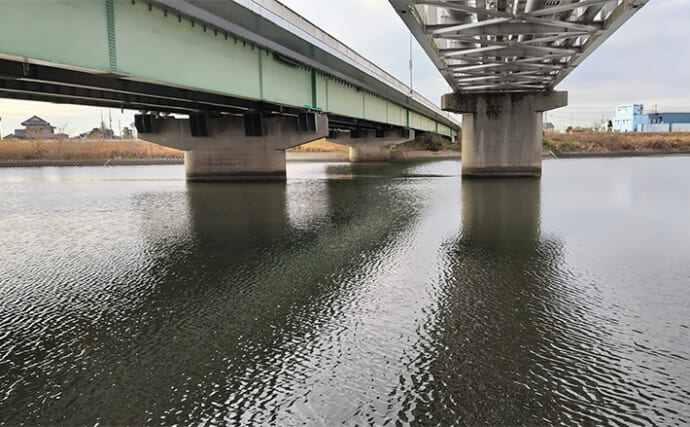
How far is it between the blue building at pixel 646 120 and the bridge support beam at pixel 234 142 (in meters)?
120

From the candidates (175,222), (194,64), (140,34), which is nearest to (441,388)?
(140,34)

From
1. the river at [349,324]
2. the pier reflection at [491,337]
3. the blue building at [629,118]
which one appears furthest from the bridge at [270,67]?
the blue building at [629,118]

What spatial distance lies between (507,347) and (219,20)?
1213cm

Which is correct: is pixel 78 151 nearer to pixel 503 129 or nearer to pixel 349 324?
pixel 503 129

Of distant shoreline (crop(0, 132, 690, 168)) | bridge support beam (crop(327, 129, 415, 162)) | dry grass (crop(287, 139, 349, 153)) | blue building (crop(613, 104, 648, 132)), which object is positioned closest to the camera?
bridge support beam (crop(327, 129, 415, 162))

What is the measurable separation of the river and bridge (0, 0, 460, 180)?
4322mm

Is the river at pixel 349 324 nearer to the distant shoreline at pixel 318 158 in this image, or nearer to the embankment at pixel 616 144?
the distant shoreline at pixel 318 158

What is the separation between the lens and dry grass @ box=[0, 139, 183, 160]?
66.6 meters

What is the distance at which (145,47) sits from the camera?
38.9 ft

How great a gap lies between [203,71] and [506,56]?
11122 mm

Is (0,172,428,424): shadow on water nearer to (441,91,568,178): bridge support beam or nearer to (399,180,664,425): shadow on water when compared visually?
(399,180,664,425): shadow on water

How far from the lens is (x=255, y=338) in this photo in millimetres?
6223

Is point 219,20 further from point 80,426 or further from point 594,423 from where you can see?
point 594,423

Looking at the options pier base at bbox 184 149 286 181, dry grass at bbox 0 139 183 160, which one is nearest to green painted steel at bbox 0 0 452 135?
pier base at bbox 184 149 286 181
